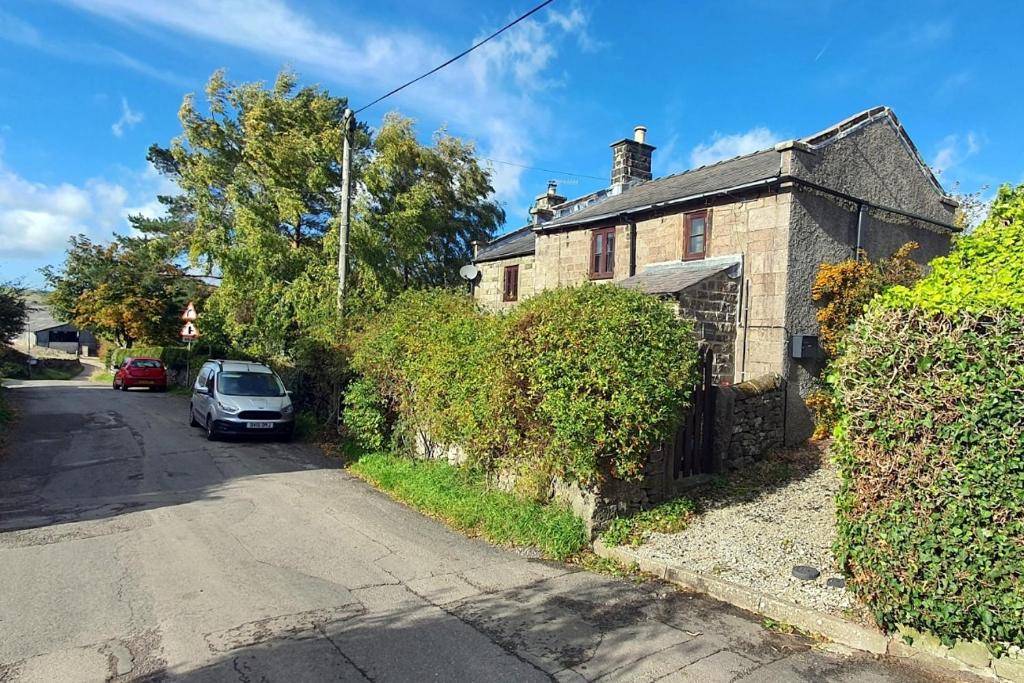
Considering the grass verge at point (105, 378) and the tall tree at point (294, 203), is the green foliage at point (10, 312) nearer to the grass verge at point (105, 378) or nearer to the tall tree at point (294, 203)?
the tall tree at point (294, 203)

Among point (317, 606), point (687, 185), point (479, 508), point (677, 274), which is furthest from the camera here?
point (687, 185)

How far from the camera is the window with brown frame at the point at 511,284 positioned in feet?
68.6

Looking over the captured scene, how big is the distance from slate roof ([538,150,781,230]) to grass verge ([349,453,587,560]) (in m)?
8.43

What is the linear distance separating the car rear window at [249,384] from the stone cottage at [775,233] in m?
7.95

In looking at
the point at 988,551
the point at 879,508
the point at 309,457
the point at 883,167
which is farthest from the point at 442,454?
the point at 883,167

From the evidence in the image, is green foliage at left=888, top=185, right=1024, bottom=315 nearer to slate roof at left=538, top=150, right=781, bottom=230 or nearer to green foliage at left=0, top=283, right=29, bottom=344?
slate roof at left=538, top=150, right=781, bottom=230

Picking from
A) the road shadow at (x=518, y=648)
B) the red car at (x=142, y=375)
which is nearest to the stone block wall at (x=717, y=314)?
the road shadow at (x=518, y=648)

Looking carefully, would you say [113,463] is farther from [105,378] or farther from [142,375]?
[105,378]

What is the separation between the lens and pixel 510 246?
22453mm

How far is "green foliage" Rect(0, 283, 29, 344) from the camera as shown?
19531mm

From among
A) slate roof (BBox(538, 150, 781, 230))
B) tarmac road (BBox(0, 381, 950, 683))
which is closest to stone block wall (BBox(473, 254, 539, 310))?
slate roof (BBox(538, 150, 781, 230))

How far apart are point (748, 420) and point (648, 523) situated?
384 centimetres

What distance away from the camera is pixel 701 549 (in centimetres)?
631

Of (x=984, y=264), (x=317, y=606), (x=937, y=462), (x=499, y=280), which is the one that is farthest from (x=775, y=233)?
(x=499, y=280)
